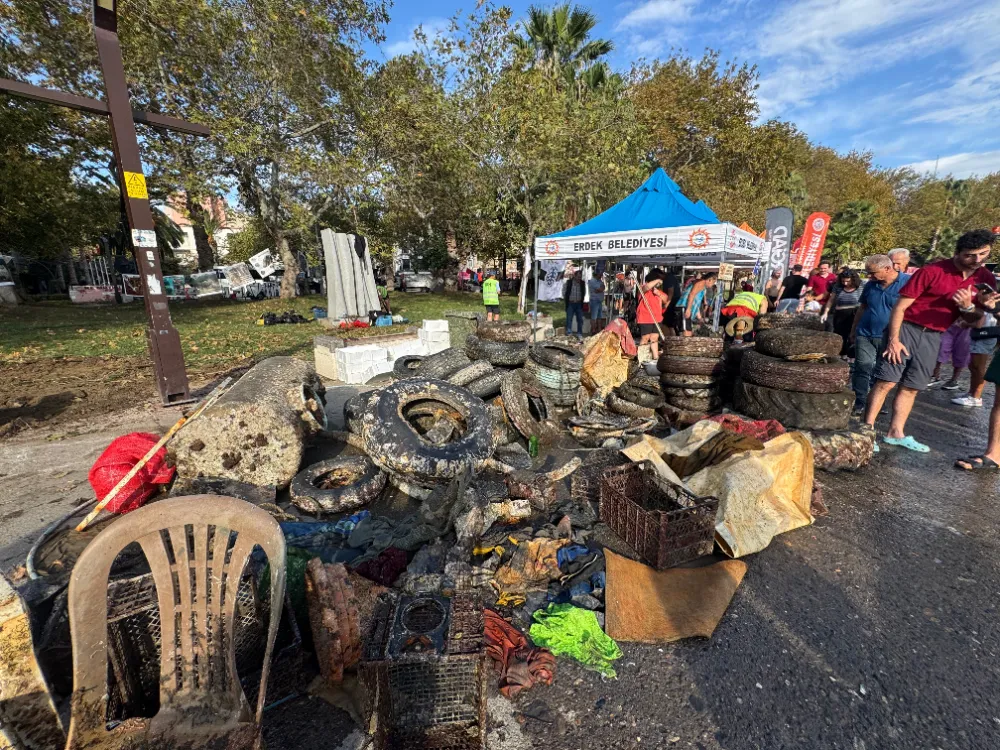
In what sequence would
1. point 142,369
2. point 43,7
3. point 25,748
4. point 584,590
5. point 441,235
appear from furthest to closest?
1. point 441,235
2. point 43,7
3. point 142,369
4. point 584,590
5. point 25,748

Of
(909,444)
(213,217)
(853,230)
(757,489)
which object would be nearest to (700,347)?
(909,444)

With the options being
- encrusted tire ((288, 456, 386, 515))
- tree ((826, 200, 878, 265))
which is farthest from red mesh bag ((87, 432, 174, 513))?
tree ((826, 200, 878, 265))

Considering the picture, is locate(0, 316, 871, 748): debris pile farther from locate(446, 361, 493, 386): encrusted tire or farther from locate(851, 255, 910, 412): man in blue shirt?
locate(851, 255, 910, 412): man in blue shirt

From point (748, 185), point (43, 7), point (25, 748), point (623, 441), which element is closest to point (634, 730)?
point (25, 748)

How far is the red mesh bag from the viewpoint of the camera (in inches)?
129

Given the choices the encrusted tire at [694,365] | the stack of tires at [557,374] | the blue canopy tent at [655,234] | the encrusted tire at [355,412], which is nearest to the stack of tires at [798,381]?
the encrusted tire at [694,365]

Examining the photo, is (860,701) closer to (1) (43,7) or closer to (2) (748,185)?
(1) (43,7)

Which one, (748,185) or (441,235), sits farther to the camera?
(441,235)

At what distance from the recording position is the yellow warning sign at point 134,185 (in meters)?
5.10

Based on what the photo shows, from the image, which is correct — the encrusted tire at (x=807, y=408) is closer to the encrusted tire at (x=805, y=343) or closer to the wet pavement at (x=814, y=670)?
the encrusted tire at (x=805, y=343)

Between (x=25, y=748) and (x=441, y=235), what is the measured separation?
27305 millimetres

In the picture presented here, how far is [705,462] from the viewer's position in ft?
11.9

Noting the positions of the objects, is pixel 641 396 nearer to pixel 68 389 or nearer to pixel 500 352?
pixel 500 352

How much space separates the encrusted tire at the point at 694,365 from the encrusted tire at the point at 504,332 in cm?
214
